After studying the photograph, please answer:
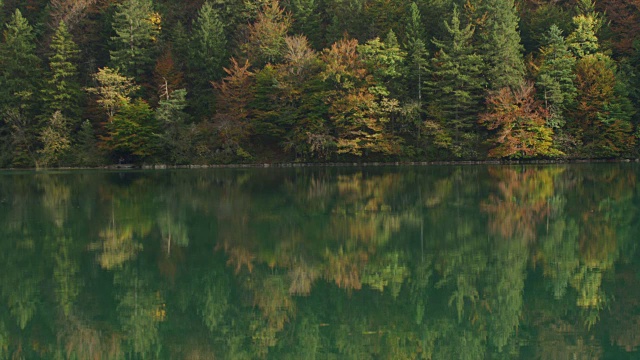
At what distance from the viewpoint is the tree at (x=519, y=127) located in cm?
4434

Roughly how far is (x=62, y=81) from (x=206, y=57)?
10100 millimetres

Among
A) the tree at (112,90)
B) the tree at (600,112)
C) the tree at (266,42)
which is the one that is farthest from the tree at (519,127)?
the tree at (112,90)

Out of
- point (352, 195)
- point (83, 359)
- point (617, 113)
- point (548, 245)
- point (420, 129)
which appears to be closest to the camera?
point (83, 359)

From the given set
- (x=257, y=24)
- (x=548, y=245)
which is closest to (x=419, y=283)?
(x=548, y=245)

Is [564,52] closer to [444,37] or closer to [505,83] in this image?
[505,83]

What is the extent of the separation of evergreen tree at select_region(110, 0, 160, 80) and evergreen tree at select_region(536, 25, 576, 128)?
2751 cm

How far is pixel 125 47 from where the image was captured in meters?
54.0

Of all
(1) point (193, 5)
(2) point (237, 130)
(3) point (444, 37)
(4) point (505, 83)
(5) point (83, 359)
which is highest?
(1) point (193, 5)

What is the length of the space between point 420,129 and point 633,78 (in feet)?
44.5

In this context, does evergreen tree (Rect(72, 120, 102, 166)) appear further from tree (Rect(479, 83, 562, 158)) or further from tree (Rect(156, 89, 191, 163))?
tree (Rect(479, 83, 562, 158))

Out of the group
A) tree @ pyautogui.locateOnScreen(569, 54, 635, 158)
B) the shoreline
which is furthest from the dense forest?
the shoreline

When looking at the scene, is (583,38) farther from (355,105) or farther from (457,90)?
(355,105)

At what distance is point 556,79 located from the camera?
46031 millimetres

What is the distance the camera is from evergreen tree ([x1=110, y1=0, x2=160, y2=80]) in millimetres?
52656
